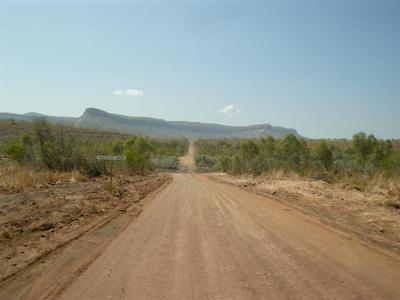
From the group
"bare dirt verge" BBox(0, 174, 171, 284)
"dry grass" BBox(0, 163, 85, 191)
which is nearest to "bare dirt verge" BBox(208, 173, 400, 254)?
"bare dirt verge" BBox(0, 174, 171, 284)

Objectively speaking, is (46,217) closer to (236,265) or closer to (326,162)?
(236,265)

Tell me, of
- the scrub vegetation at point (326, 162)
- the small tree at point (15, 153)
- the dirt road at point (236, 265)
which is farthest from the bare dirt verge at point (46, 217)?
the small tree at point (15, 153)

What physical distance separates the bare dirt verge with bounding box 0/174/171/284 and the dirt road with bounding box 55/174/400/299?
4.35ft

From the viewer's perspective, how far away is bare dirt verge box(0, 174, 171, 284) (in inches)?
319

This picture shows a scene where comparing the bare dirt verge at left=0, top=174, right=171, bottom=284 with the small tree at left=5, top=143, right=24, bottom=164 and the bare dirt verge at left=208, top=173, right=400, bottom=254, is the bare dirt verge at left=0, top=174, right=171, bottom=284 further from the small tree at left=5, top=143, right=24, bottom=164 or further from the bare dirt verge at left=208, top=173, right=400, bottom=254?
the small tree at left=5, top=143, right=24, bottom=164

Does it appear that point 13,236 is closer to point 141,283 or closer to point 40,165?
point 141,283

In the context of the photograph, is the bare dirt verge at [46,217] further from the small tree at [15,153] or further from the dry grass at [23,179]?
the small tree at [15,153]

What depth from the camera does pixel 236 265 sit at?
7113 millimetres

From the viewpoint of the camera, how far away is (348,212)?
13.3m

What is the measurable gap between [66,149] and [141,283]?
80.5ft

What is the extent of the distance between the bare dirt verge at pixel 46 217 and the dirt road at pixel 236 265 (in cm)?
133

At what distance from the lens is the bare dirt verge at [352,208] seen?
33.2ft

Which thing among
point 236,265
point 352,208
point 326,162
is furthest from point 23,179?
point 326,162

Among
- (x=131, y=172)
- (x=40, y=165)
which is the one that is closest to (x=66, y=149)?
(x=40, y=165)
